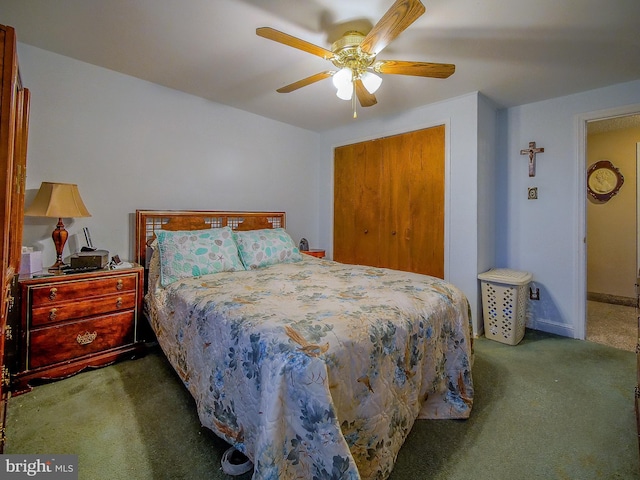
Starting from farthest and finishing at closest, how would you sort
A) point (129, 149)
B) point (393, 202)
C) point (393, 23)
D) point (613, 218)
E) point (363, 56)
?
point (613, 218) → point (393, 202) → point (129, 149) → point (363, 56) → point (393, 23)

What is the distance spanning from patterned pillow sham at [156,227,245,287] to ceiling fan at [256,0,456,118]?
53.5 inches

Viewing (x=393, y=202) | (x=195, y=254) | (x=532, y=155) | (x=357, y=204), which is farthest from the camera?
(x=357, y=204)

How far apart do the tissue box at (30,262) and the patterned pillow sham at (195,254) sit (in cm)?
76

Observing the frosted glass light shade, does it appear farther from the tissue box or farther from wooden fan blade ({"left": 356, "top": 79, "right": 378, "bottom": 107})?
the tissue box

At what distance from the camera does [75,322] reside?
7.02 feet

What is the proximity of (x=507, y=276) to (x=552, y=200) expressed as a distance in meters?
0.96

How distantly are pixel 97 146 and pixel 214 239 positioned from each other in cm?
123

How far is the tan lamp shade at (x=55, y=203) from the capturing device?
6.86ft

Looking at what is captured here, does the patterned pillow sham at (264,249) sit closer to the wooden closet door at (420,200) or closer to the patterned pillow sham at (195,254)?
the patterned pillow sham at (195,254)

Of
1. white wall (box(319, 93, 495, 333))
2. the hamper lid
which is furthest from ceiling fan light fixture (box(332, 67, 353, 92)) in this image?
the hamper lid

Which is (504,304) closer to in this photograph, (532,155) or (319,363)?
(532,155)

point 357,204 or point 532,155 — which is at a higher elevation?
point 532,155

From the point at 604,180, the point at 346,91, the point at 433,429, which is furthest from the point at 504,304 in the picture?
the point at 604,180

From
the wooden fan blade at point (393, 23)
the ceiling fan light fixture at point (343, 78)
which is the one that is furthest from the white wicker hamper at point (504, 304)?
the wooden fan blade at point (393, 23)
